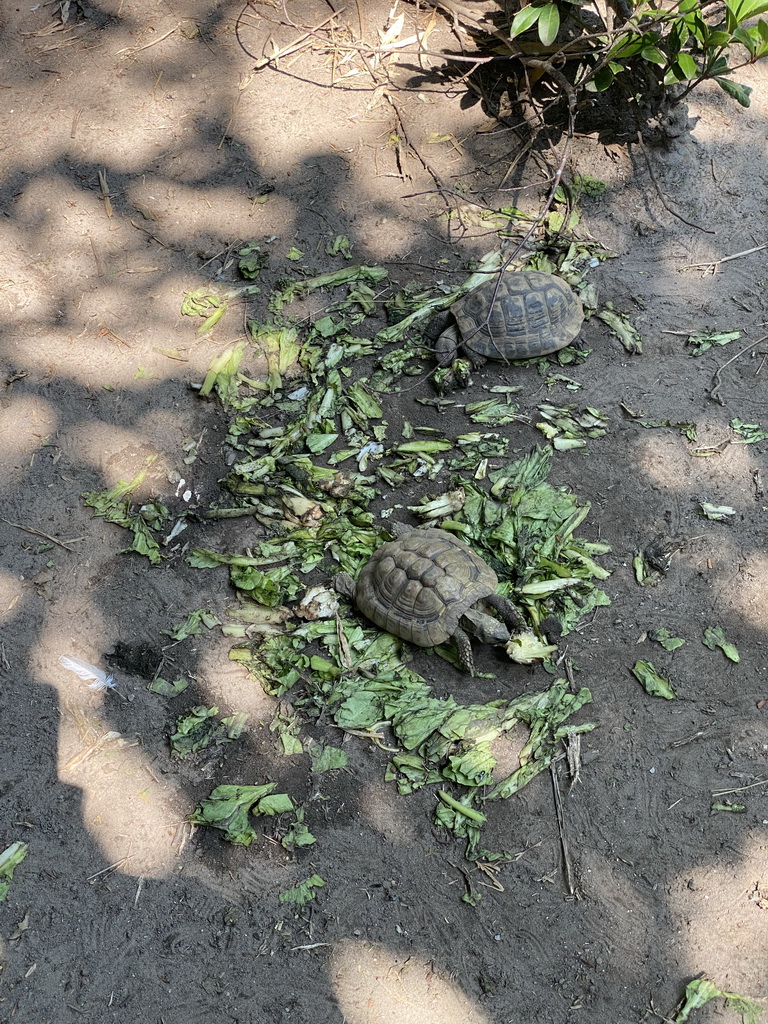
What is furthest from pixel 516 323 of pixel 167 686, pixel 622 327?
pixel 167 686

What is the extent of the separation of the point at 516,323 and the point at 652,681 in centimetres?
323

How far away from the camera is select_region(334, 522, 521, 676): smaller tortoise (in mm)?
4645

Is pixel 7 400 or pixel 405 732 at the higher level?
pixel 7 400

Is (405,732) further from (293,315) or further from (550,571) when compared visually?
(293,315)

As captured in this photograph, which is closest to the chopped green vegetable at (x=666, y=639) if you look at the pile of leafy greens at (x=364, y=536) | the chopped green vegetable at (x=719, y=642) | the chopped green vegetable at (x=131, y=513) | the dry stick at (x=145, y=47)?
the chopped green vegetable at (x=719, y=642)

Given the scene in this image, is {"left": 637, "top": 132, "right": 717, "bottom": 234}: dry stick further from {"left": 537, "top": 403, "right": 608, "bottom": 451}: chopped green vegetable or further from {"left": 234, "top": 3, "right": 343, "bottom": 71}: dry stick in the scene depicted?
{"left": 234, "top": 3, "right": 343, "bottom": 71}: dry stick

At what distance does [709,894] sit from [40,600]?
4.48 meters

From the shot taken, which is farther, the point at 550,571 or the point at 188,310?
the point at 188,310

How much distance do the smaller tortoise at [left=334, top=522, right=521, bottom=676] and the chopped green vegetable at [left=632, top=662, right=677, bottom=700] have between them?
2.62ft

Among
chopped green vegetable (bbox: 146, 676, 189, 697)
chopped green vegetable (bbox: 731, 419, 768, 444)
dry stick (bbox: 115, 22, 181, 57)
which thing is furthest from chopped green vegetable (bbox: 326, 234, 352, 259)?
chopped green vegetable (bbox: 146, 676, 189, 697)

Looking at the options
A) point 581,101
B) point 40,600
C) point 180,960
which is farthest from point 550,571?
point 581,101

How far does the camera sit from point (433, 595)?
4633 millimetres

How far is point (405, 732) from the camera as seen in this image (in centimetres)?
443

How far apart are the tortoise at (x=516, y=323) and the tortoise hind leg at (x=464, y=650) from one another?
105 inches
